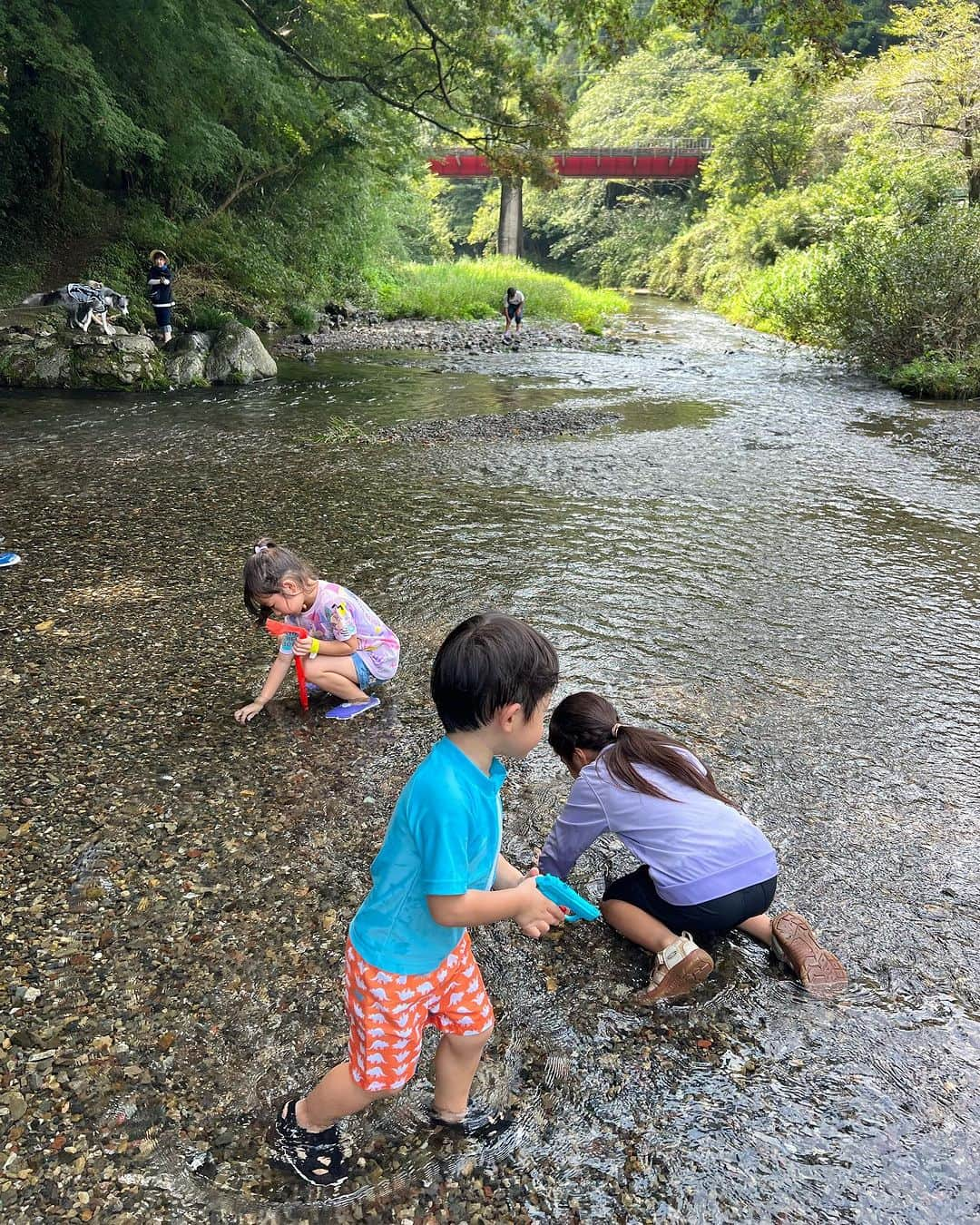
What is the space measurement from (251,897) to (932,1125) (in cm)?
211

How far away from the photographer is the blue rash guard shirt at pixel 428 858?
1.69 metres

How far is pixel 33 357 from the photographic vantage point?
12.6m

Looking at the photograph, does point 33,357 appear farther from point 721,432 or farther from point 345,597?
point 345,597

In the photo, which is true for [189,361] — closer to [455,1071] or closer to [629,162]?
[455,1071]

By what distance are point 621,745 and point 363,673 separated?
1.80m

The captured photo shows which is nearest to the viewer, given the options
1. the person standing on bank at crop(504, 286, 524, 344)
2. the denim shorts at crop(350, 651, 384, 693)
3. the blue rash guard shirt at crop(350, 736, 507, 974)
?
the blue rash guard shirt at crop(350, 736, 507, 974)

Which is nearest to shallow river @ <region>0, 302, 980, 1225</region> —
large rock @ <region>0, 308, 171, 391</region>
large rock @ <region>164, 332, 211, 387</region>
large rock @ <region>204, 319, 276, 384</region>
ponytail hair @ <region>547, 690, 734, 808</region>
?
ponytail hair @ <region>547, 690, 734, 808</region>

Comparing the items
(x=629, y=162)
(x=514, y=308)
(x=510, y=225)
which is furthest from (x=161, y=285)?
(x=510, y=225)

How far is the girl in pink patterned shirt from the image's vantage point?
3520 millimetres

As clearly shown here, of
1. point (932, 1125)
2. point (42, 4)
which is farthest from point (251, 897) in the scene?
point (42, 4)

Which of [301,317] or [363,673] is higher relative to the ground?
[301,317]

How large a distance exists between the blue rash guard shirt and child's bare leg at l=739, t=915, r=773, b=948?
49.0 inches

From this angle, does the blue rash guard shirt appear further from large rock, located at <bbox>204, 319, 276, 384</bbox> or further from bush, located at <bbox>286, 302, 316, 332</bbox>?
bush, located at <bbox>286, 302, 316, 332</bbox>

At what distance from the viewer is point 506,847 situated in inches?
127
